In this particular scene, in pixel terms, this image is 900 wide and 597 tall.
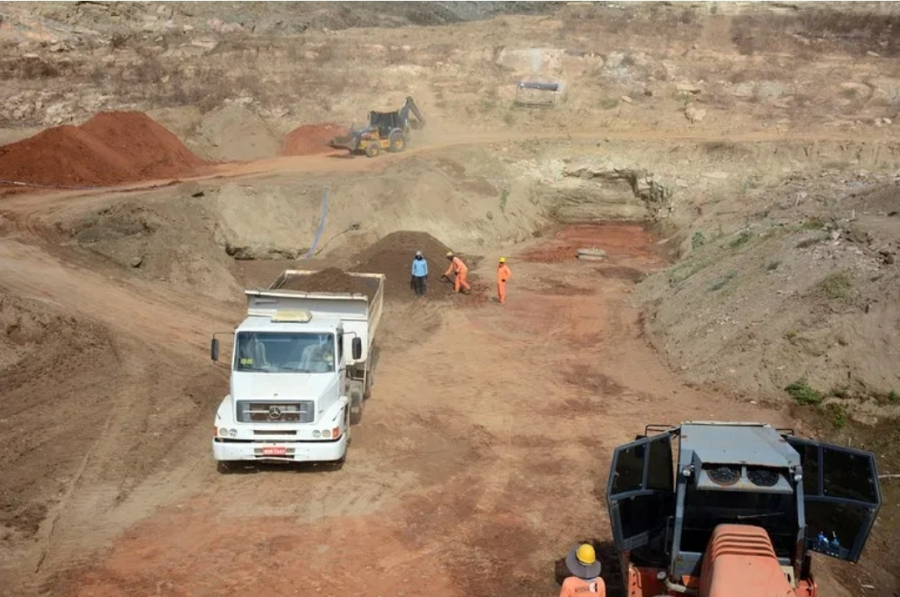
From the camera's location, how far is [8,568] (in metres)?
11.8

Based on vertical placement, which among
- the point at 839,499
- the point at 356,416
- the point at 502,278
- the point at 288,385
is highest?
the point at 839,499

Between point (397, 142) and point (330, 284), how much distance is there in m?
22.1

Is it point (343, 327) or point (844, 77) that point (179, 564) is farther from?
point (844, 77)

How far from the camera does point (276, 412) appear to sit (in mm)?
14297

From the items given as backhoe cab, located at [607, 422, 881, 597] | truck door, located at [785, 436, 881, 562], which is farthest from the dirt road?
truck door, located at [785, 436, 881, 562]

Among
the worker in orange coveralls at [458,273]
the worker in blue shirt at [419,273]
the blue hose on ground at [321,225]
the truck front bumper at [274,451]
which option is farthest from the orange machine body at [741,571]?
the blue hose on ground at [321,225]

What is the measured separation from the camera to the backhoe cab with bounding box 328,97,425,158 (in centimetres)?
3959

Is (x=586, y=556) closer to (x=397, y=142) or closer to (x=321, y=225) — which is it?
(x=321, y=225)

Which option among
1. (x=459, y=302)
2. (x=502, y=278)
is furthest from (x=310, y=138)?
(x=502, y=278)

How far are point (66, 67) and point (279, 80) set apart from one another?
1143 centimetres

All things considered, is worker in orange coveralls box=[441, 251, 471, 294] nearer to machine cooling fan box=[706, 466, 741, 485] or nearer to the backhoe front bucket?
the backhoe front bucket

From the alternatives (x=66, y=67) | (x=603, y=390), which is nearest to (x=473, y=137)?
(x=66, y=67)

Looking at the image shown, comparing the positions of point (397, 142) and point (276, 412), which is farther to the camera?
point (397, 142)

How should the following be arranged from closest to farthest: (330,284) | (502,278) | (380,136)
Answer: (330,284) < (502,278) < (380,136)
